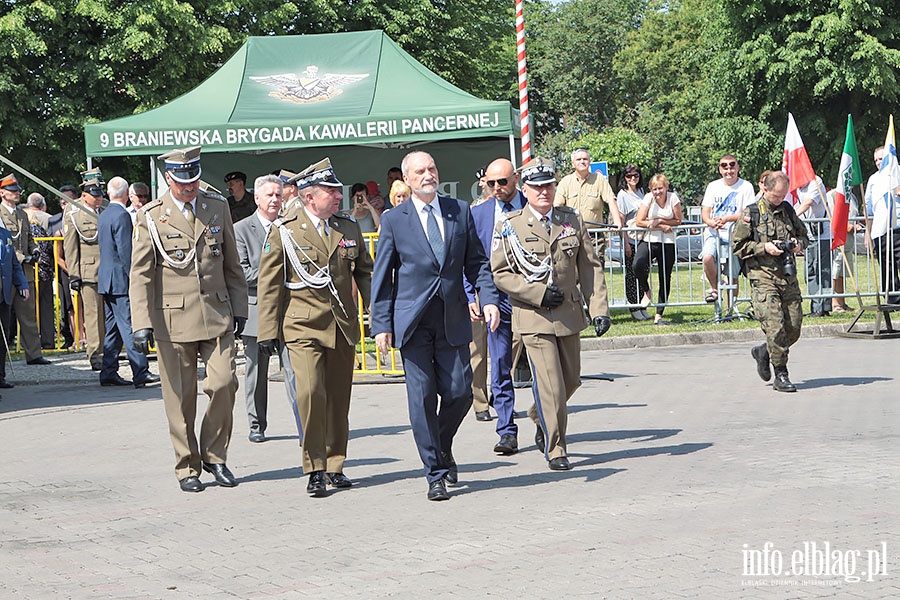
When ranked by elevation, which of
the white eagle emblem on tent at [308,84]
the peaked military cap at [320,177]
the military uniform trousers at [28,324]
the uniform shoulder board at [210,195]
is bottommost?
the military uniform trousers at [28,324]

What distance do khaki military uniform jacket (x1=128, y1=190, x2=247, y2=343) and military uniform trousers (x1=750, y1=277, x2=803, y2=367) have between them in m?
5.21

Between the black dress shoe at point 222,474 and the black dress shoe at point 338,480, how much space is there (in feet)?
2.15

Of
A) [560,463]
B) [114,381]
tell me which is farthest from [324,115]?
[560,463]

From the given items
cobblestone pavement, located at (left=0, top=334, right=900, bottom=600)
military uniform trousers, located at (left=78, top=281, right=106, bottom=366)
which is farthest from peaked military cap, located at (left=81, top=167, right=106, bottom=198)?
cobblestone pavement, located at (left=0, top=334, right=900, bottom=600)

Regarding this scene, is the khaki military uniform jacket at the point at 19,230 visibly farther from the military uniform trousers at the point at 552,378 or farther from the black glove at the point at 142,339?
the military uniform trousers at the point at 552,378

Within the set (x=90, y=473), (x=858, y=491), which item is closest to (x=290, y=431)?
(x=90, y=473)

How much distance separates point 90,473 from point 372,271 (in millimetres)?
2505

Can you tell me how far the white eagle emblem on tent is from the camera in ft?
66.0

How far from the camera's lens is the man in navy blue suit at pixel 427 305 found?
26.5 feet

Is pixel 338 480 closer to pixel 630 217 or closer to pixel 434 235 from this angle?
pixel 434 235

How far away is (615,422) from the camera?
427 inches

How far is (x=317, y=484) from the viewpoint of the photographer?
830 cm

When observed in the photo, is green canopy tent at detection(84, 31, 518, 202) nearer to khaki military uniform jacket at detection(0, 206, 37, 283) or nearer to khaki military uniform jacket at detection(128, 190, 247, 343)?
khaki military uniform jacket at detection(0, 206, 37, 283)

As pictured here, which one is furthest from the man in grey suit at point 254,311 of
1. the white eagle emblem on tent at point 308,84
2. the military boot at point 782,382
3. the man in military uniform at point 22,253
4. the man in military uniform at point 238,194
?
the white eagle emblem on tent at point 308,84
